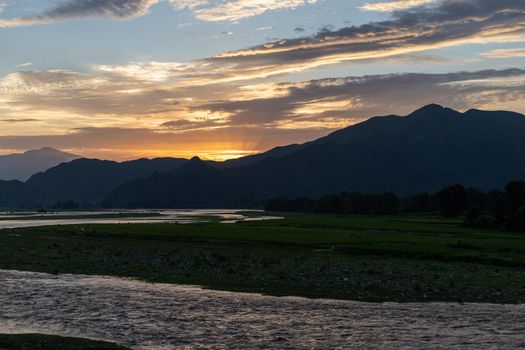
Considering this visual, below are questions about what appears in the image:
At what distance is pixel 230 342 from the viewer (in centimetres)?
2459

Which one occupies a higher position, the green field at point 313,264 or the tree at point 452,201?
the tree at point 452,201

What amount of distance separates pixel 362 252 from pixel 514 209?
6693 cm

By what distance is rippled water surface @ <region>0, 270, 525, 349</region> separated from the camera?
81.3 feet

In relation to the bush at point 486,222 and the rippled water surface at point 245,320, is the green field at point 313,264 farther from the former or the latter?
the bush at point 486,222

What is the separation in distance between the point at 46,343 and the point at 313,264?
3284cm

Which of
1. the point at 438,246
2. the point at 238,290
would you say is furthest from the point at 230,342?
the point at 438,246

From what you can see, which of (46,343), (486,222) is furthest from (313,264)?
(486,222)

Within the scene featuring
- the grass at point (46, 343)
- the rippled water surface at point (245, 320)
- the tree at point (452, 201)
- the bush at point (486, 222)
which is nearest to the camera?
the grass at point (46, 343)

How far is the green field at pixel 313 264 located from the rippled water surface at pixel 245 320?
3933 mm

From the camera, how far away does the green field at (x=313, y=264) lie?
3888 cm

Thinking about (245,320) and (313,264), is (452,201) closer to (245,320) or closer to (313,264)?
(313,264)

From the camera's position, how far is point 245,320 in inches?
1150

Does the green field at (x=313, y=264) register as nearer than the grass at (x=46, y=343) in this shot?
No

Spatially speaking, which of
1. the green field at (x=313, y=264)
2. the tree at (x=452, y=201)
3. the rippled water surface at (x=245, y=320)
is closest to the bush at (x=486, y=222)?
the green field at (x=313, y=264)
